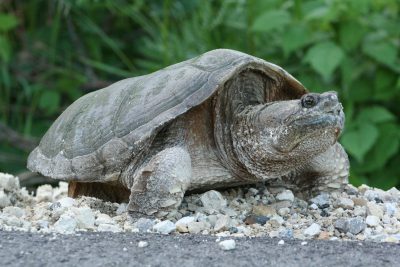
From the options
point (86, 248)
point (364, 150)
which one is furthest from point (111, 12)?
point (86, 248)

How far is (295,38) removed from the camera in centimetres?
456

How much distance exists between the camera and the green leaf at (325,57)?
170 inches

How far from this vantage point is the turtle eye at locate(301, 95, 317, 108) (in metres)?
2.61

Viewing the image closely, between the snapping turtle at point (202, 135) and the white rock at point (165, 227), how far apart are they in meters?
0.15

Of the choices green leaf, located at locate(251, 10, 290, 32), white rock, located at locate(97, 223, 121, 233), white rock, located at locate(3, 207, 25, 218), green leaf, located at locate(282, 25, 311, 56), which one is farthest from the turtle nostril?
green leaf, located at locate(282, 25, 311, 56)

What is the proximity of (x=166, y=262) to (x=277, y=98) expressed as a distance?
1.25 m

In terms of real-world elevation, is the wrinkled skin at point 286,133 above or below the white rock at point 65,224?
above

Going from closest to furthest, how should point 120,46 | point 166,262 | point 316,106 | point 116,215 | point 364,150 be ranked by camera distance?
point 166,262, point 316,106, point 116,215, point 364,150, point 120,46

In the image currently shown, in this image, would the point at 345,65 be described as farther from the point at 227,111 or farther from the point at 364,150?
the point at 227,111

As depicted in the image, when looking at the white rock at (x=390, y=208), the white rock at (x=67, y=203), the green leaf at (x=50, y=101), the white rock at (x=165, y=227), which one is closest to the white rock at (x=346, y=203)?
the white rock at (x=390, y=208)

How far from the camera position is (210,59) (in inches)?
114

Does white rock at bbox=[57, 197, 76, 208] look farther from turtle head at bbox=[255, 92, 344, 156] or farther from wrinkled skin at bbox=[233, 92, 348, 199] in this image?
turtle head at bbox=[255, 92, 344, 156]

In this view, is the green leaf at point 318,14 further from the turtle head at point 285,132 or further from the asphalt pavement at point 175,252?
the asphalt pavement at point 175,252

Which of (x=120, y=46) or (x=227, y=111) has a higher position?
(x=120, y=46)
